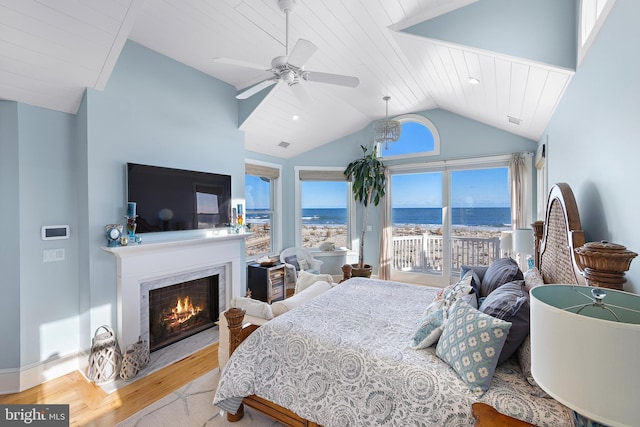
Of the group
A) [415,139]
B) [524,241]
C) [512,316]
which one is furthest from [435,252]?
[512,316]

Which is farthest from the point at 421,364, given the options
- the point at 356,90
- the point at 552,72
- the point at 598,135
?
the point at 356,90

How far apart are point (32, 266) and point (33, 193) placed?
638 mm

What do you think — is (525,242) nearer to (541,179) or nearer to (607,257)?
(541,179)

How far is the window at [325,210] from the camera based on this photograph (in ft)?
18.8

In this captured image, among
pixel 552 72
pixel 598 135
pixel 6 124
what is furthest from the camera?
pixel 6 124

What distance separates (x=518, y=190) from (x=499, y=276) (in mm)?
2605

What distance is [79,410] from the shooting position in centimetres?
219

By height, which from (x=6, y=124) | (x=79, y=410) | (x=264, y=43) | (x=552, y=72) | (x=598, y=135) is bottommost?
(x=79, y=410)

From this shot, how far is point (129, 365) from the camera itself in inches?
102

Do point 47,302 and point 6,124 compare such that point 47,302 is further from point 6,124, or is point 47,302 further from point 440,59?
point 440,59

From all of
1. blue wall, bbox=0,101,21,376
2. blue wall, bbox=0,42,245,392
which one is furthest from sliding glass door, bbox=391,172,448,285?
blue wall, bbox=0,101,21,376

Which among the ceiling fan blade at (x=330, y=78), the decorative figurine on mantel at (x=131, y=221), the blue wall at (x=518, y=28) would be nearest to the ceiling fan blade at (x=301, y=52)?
the ceiling fan blade at (x=330, y=78)

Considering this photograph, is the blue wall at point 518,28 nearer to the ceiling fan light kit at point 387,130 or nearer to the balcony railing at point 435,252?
the ceiling fan light kit at point 387,130

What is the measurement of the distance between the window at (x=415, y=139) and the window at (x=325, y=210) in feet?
3.73
